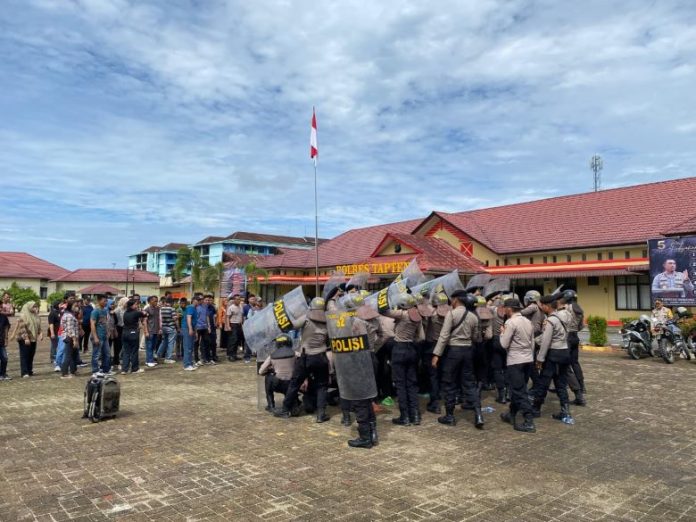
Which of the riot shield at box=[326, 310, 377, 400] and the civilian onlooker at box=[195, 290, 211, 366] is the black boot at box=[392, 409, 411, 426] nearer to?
the riot shield at box=[326, 310, 377, 400]

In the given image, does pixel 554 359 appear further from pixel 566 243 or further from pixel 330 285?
pixel 566 243

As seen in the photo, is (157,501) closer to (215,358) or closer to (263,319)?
(263,319)

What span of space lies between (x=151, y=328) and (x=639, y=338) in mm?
12858

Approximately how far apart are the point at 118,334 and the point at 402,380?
8.27 meters

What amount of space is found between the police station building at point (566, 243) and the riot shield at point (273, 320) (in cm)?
1591

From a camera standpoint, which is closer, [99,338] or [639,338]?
[99,338]

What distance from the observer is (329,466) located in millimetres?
5355

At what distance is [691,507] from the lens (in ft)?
14.2

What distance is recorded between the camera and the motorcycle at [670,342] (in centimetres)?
1327

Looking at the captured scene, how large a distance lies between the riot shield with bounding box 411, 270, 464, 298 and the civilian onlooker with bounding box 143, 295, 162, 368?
6.70 m

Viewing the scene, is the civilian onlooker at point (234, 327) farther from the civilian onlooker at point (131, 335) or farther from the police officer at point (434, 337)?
the police officer at point (434, 337)

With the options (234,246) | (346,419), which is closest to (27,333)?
(346,419)

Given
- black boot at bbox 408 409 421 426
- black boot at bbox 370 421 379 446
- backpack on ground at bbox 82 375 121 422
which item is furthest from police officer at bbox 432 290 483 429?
backpack on ground at bbox 82 375 121 422

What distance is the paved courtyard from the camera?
431cm
